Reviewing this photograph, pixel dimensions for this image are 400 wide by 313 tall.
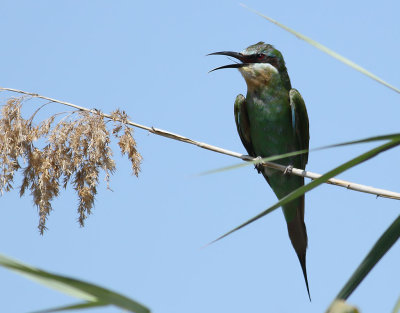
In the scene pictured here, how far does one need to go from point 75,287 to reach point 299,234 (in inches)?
128

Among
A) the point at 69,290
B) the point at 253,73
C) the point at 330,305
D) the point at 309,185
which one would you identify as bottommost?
the point at 330,305

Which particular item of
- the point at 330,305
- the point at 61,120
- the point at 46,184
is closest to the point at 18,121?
the point at 61,120

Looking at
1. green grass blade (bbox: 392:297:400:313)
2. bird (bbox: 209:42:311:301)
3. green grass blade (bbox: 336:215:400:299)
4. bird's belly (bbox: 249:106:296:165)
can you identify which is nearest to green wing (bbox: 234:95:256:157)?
bird (bbox: 209:42:311:301)

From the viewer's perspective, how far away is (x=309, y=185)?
1354mm

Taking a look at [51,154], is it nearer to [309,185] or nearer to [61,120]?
[61,120]

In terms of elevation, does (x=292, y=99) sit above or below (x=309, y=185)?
above

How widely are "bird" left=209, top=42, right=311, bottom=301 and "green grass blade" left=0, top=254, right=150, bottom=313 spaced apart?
3184mm

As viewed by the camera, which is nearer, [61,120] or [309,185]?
[309,185]

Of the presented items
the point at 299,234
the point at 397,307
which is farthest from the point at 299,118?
the point at 397,307

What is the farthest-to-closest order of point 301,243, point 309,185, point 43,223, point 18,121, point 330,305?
point 301,243 < point 18,121 < point 43,223 < point 309,185 < point 330,305

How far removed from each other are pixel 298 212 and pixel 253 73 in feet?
3.24

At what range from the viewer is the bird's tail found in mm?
3945

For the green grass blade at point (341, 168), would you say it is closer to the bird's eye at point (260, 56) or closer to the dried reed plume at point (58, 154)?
the dried reed plume at point (58, 154)

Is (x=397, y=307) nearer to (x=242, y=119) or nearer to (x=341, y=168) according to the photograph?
(x=341, y=168)
